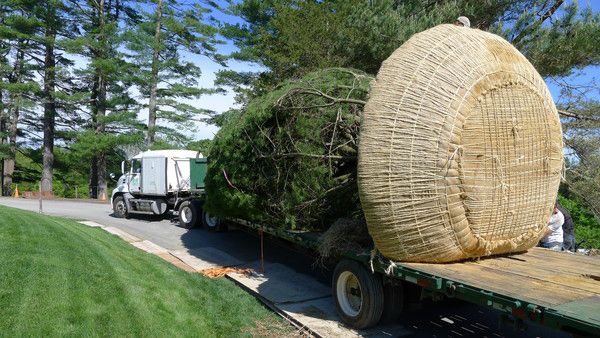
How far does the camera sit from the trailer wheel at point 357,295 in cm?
562

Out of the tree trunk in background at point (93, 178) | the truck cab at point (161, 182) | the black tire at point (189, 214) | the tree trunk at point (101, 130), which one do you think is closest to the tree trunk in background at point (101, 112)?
the tree trunk at point (101, 130)

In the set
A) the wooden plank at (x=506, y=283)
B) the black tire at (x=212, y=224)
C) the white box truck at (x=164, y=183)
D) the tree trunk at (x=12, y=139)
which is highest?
the tree trunk at (x=12, y=139)

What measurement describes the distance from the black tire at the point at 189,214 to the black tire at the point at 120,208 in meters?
3.62

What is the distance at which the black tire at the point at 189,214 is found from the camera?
14.7 m

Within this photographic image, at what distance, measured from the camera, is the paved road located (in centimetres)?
600

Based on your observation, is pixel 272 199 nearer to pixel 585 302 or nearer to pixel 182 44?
pixel 585 302

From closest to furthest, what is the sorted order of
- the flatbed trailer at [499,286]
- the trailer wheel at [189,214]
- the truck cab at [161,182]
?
the flatbed trailer at [499,286] → the trailer wheel at [189,214] → the truck cab at [161,182]

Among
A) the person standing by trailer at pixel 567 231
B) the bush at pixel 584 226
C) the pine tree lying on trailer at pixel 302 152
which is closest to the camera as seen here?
the pine tree lying on trailer at pixel 302 152

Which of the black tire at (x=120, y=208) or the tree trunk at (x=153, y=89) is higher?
the tree trunk at (x=153, y=89)

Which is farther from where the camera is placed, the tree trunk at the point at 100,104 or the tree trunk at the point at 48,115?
the tree trunk at the point at 48,115

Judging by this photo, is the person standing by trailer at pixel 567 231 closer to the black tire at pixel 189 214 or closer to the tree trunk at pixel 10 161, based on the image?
the black tire at pixel 189 214

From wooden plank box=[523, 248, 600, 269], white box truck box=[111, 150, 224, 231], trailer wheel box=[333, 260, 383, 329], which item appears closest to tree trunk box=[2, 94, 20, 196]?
white box truck box=[111, 150, 224, 231]

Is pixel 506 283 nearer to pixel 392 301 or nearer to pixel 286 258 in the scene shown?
pixel 392 301

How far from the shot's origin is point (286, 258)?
1036 centimetres
